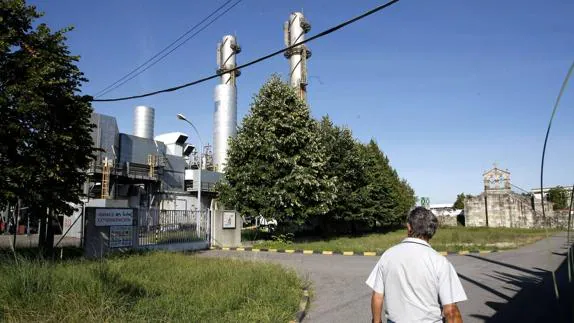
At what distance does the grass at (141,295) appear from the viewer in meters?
5.96

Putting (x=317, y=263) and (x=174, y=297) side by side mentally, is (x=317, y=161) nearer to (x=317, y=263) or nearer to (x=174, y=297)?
(x=317, y=263)

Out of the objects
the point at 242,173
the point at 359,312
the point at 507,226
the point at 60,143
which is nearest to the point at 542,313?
the point at 359,312

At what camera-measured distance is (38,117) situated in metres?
12.3

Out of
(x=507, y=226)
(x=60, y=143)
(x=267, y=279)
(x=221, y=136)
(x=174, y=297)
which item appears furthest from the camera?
(x=507, y=226)

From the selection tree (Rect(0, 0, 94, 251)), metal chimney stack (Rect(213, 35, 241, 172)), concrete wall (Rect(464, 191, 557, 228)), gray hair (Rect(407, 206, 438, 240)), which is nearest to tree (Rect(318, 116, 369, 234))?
metal chimney stack (Rect(213, 35, 241, 172))

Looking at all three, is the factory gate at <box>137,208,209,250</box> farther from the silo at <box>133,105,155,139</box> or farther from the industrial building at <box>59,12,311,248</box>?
the silo at <box>133,105,155,139</box>

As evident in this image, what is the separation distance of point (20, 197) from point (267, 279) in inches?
313

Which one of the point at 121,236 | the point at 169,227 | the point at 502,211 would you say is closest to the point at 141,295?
the point at 121,236

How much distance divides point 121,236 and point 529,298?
14.7m

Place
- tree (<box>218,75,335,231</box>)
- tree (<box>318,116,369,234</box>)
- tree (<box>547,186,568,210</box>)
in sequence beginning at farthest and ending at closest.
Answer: tree (<box>318,116,369,234</box>) < tree (<box>218,75,335,231</box>) < tree (<box>547,186,568,210</box>)

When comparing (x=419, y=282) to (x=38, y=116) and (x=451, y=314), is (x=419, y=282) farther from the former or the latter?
(x=38, y=116)

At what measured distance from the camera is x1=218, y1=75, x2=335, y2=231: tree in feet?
79.4

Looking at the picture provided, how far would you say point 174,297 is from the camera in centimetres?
745

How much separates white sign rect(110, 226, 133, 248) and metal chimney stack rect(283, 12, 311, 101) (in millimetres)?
36690
